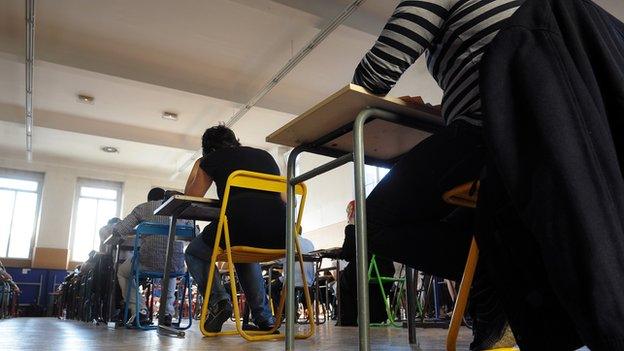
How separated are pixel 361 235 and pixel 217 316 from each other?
1372mm

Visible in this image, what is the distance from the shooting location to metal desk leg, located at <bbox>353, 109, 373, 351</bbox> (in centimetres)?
114

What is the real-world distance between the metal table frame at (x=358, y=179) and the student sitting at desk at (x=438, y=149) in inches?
1.9

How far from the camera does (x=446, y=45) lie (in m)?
1.15

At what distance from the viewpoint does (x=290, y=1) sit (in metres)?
4.96

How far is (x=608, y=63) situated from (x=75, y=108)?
854cm

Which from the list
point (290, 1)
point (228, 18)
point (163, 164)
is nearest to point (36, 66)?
point (228, 18)

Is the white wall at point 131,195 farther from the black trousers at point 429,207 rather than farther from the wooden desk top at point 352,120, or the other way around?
the black trousers at point 429,207

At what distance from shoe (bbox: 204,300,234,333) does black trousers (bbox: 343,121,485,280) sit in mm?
1314

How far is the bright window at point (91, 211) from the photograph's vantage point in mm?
10945

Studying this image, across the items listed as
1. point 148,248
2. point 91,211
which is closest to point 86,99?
point 91,211

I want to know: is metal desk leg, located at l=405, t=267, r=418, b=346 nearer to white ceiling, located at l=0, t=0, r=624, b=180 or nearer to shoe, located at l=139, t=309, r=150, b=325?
shoe, located at l=139, t=309, r=150, b=325

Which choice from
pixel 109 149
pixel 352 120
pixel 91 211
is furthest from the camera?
pixel 91 211

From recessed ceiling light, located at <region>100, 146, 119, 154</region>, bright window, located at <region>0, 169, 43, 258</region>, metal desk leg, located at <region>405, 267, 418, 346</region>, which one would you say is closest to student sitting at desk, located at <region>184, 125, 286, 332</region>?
Result: metal desk leg, located at <region>405, 267, 418, 346</region>

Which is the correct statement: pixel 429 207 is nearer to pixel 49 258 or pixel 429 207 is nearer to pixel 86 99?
pixel 86 99
